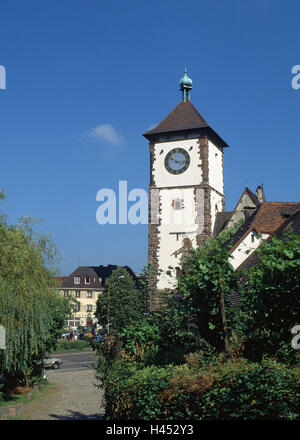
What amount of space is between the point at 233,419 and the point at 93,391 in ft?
57.3

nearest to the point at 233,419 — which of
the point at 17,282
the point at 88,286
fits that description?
the point at 17,282

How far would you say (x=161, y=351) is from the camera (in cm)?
1186

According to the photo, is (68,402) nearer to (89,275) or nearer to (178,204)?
(178,204)

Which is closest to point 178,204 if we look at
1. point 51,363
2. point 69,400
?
point 51,363

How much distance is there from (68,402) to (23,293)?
6032 millimetres

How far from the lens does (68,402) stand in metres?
20.0

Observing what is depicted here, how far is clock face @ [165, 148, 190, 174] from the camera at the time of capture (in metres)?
42.5

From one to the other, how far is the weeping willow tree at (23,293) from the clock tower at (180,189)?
2169 cm

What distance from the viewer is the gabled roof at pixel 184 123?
42.8 metres

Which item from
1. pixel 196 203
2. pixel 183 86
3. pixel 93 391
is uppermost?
pixel 183 86

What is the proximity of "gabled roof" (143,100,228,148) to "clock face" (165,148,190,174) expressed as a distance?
6.62 feet
